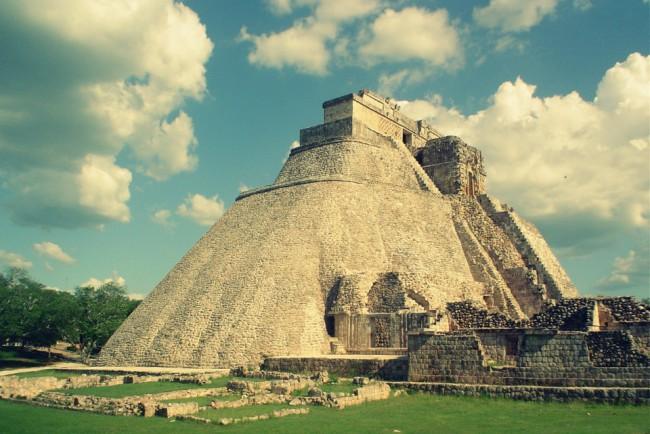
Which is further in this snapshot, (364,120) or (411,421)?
(364,120)

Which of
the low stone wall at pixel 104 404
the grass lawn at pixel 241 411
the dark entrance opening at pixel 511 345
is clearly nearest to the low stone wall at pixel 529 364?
the dark entrance opening at pixel 511 345

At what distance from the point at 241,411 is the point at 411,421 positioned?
4.43 metres

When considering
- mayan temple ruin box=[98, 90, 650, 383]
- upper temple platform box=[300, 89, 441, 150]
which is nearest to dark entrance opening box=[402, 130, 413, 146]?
upper temple platform box=[300, 89, 441, 150]

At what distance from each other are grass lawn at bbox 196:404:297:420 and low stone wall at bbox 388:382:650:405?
4.37 metres

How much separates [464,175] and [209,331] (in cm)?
2185

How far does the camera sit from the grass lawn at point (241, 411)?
47.3ft

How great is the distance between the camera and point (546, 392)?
50.3 ft

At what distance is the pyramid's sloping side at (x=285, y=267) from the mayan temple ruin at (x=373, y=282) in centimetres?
8

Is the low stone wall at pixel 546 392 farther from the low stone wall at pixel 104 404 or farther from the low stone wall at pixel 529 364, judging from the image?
the low stone wall at pixel 104 404

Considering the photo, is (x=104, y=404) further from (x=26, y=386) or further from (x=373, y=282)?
(x=373, y=282)

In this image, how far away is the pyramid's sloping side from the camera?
2595cm

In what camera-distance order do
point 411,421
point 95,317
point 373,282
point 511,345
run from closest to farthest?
point 411,421 → point 511,345 → point 373,282 → point 95,317

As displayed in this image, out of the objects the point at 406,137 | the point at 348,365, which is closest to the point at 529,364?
the point at 348,365

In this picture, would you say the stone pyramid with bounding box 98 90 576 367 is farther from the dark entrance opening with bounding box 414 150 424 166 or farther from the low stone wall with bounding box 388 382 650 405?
the low stone wall with bounding box 388 382 650 405
